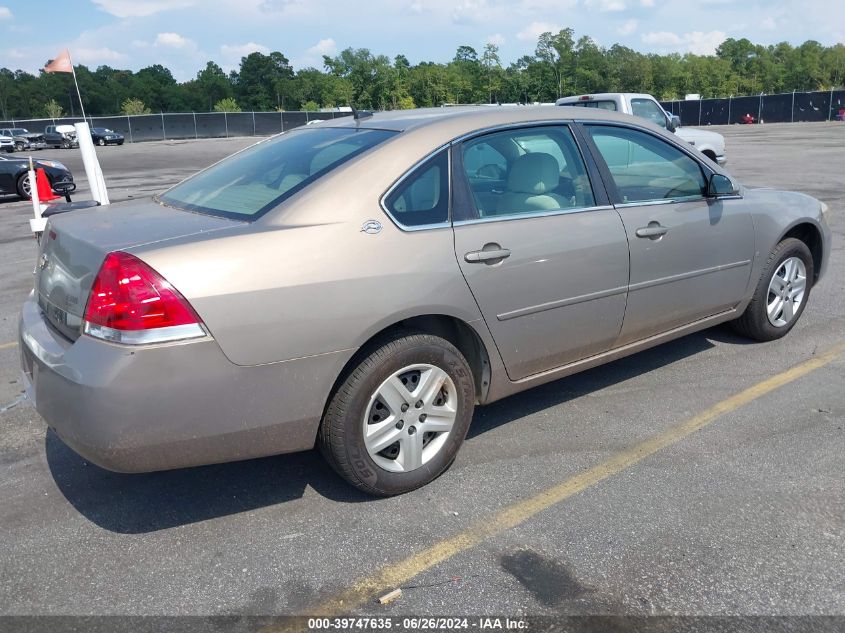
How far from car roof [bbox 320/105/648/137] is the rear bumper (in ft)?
4.19

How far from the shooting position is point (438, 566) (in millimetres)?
2812

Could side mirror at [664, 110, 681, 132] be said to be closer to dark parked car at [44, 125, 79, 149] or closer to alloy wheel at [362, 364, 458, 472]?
alloy wheel at [362, 364, 458, 472]

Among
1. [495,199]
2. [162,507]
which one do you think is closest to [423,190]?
[495,199]

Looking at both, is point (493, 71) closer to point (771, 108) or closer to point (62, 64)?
point (771, 108)

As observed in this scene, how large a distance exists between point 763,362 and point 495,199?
8.05ft

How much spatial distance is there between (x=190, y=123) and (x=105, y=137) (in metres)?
8.63

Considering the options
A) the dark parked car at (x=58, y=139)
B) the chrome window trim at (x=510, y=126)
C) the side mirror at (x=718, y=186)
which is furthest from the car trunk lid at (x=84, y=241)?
the dark parked car at (x=58, y=139)

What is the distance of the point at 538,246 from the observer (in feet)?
11.7

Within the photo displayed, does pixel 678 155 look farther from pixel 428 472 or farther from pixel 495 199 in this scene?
pixel 428 472

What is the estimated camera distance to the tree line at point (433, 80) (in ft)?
274

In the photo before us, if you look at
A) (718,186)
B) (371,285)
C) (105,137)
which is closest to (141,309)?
(371,285)

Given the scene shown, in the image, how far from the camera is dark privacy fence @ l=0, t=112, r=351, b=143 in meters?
52.2

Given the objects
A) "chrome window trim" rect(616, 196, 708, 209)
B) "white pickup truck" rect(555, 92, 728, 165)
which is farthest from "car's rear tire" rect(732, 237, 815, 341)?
"white pickup truck" rect(555, 92, 728, 165)

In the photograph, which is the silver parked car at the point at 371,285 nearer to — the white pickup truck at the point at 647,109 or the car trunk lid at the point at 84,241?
the car trunk lid at the point at 84,241
